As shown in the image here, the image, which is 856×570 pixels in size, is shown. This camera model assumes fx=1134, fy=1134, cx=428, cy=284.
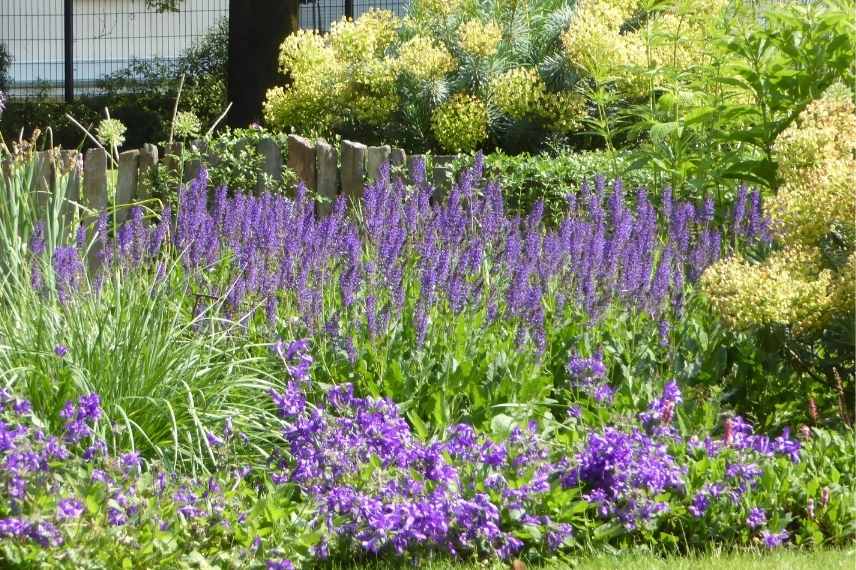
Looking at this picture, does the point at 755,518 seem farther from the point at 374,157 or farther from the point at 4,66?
the point at 4,66

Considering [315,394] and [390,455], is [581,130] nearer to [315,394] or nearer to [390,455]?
[315,394]

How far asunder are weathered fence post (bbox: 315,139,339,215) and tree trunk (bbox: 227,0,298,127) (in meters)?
5.33

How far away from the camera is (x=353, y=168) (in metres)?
7.57

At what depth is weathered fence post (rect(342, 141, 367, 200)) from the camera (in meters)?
7.55

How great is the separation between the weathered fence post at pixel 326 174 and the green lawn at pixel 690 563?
14.7ft

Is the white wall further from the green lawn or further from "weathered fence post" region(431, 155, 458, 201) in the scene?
the green lawn

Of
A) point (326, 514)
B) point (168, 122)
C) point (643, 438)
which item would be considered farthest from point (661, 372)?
point (168, 122)

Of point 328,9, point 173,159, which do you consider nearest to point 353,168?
point 173,159

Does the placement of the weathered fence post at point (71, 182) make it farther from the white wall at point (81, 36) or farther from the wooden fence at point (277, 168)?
the white wall at point (81, 36)

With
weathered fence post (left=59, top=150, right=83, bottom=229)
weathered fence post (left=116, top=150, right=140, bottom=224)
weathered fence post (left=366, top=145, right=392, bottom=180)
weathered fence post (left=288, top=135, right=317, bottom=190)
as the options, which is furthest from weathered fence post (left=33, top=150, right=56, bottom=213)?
weathered fence post (left=366, top=145, right=392, bottom=180)

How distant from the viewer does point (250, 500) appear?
3646 mm

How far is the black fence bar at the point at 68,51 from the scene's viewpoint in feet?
61.1

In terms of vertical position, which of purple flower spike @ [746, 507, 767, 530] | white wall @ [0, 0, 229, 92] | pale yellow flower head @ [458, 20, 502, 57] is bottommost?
purple flower spike @ [746, 507, 767, 530]

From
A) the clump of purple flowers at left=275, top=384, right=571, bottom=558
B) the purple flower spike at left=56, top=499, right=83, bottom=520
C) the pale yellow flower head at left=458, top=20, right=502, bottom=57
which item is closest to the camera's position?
the purple flower spike at left=56, top=499, right=83, bottom=520
